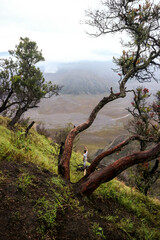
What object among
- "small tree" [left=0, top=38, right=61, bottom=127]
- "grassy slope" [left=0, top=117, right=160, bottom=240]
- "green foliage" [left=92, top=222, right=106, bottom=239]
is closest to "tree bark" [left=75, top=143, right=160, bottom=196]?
"grassy slope" [left=0, top=117, right=160, bottom=240]

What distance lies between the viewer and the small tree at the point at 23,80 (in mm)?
16047

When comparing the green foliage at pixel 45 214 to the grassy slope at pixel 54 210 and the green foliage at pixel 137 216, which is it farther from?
the green foliage at pixel 137 216

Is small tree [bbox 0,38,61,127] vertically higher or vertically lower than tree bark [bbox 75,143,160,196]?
higher

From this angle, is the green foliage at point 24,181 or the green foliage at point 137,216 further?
the green foliage at point 137,216

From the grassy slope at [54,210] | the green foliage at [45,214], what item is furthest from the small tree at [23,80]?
the green foliage at [45,214]

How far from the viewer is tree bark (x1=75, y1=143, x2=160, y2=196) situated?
4320mm

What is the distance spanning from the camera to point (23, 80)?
16344mm

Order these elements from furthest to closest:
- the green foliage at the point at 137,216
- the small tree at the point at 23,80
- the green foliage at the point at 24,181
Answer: the small tree at the point at 23,80, the green foliage at the point at 137,216, the green foliage at the point at 24,181

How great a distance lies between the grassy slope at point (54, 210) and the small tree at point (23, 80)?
457 inches

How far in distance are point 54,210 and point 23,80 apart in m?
15.0

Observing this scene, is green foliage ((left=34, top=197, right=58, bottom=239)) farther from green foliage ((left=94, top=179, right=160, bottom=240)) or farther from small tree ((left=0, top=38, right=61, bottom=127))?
small tree ((left=0, top=38, right=61, bottom=127))

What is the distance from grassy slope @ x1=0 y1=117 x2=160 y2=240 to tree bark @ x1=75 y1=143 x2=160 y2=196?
333 mm

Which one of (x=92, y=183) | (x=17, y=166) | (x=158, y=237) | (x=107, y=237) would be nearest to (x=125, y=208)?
(x=158, y=237)

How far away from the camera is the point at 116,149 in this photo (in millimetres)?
5402
